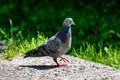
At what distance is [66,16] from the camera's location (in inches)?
488

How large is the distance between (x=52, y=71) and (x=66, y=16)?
4980mm

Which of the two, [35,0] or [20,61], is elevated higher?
[35,0]

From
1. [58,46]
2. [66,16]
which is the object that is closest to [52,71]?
[58,46]

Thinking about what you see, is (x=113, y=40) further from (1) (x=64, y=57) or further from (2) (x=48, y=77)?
(2) (x=48, y=77)

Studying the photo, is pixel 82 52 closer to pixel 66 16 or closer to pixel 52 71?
pixel 52 71

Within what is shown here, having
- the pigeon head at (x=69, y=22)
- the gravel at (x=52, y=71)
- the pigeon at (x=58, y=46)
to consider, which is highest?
the pigeon head at (x=69, y=22)

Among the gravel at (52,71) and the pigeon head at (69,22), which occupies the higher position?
the pigeon head at (69,22)

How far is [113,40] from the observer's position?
34.5 feet

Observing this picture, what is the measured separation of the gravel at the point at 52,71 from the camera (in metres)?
7.27

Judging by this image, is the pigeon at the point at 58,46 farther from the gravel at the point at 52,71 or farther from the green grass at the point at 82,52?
the green grass at the point at 82,52

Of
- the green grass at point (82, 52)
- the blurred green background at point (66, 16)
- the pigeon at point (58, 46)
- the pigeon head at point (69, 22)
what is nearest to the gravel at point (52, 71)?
the pigeon at point (58, 46)

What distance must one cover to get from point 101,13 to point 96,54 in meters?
3.97

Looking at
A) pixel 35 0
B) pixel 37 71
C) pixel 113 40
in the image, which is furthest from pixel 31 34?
pixel 35 0

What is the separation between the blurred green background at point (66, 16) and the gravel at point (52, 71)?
2053 mm
